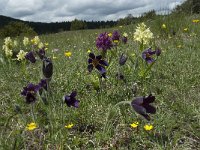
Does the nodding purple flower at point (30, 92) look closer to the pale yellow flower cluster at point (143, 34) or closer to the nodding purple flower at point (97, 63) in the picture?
the nodding purple flower at point (97, 63)

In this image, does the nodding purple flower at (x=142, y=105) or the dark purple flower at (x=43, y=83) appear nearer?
the nodding purple flower at (x=142, y=105)

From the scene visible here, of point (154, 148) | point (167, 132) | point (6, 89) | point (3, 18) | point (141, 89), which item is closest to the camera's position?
point (154, 148)

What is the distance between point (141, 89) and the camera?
154 inches

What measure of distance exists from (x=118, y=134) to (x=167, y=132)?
0.35m

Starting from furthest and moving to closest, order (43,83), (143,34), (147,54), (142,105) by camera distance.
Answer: (143,34), (147,54), (43,83), (142,105)

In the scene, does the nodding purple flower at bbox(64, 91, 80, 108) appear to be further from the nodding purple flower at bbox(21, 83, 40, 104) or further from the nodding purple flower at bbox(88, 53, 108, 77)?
the nodding purple flower at bbox(88, 53, 108, 77)

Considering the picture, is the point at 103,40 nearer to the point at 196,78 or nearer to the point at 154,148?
the point at 196,78

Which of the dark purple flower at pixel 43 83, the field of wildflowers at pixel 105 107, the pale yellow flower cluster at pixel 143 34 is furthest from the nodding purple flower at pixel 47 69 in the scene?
the pale yellow flower cluster at pixel 143 34

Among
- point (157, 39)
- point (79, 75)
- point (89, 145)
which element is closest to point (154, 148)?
point (89, 145)

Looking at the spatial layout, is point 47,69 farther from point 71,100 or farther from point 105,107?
point 105,107

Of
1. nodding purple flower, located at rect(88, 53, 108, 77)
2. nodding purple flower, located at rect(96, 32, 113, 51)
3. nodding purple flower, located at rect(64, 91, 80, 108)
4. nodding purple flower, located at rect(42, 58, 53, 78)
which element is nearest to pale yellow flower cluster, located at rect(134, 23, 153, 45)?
nodding purple flower, located at rect(96, 32, 113, 51)

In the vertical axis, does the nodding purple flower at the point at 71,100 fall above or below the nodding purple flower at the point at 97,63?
below

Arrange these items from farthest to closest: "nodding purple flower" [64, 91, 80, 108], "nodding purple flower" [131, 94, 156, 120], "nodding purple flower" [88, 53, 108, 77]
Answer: "nodding purple flower" [88, 53, 108, 77], "nodding purple flower" [64, 91, 80, 108], "nodding purple flower" [131, 94, 156, 120]

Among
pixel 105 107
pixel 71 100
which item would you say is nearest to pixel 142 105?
pixel 71 100
